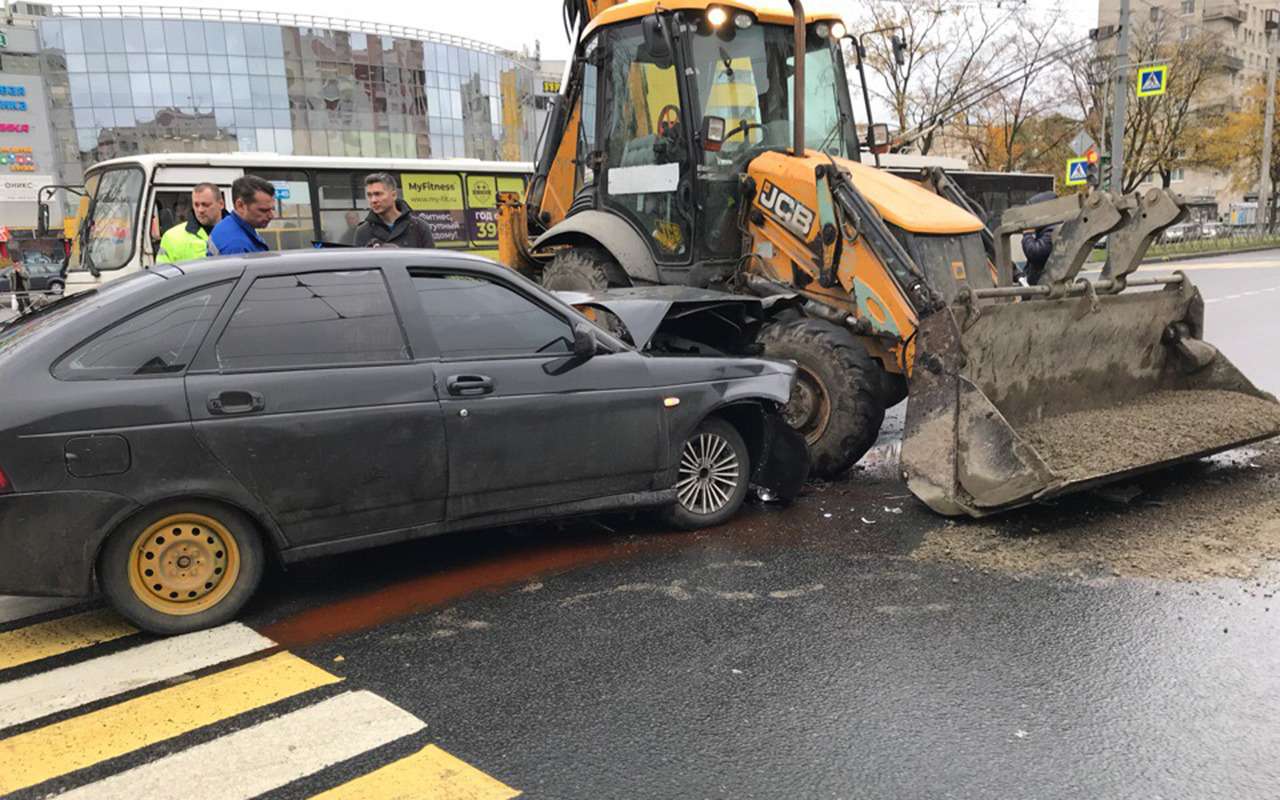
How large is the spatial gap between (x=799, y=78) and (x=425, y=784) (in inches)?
221

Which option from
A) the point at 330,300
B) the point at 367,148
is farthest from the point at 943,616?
the point at 367,148

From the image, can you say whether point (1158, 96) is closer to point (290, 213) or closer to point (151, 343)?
point (290, 213)

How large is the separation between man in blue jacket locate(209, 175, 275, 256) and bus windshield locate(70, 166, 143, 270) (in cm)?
821

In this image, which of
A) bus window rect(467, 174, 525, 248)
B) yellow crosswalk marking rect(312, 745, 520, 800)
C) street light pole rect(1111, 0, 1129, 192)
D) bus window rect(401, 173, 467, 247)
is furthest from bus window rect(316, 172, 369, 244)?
street light pole rect(1111, 0, 1129, 192)

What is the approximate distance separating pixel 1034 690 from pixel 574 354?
2708 millimetres

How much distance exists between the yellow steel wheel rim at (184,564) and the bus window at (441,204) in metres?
14.0

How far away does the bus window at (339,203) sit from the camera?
15.9m

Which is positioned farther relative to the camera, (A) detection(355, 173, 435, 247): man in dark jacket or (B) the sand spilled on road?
(A) detection(355, 173, 435, 247): man in dark jacket

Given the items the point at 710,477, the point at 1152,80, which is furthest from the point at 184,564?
the point at 1152,80

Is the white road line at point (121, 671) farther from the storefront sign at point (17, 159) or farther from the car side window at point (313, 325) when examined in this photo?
the storefront sign at point (17, 159)

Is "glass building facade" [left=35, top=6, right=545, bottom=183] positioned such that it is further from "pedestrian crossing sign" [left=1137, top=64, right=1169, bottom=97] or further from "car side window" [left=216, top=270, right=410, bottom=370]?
"car side window" [left=216, top=270, right=410, bottom=370]

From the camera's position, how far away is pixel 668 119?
732 centimetres

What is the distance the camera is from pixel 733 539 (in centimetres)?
518

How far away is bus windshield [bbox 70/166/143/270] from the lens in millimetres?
13000
